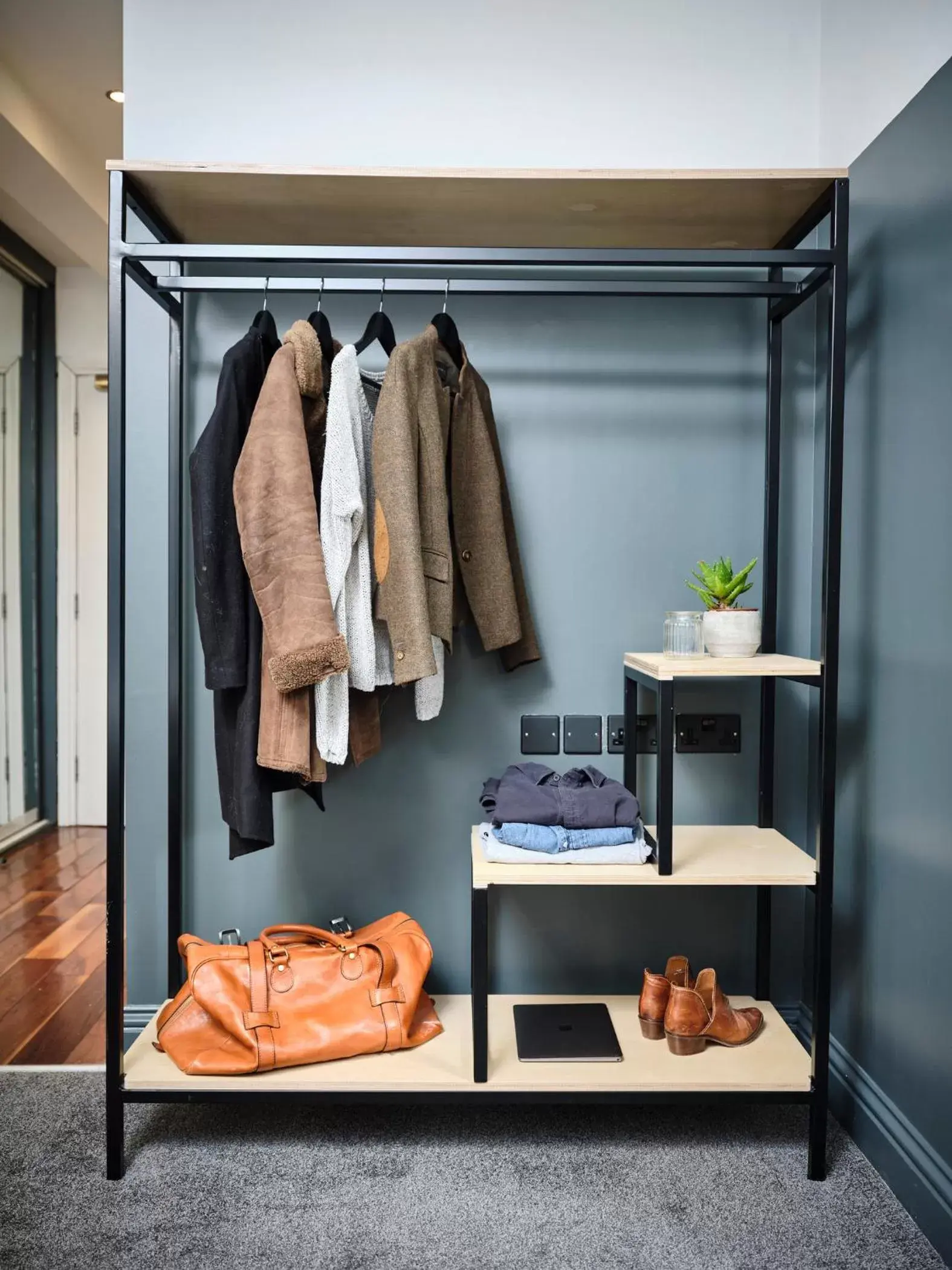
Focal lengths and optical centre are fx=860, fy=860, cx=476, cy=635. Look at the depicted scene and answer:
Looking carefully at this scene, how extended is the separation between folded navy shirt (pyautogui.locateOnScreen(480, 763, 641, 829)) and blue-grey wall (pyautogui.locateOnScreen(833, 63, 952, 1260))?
49 cm

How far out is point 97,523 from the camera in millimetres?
4207

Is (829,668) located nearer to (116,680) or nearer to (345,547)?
(345,547)

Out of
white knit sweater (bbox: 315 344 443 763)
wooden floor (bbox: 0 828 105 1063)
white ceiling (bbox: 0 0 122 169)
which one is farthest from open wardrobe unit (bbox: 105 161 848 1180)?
white ceiling (bbox: 0 0 122 169)

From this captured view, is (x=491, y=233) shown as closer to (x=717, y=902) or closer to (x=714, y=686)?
(x=714, y=686)

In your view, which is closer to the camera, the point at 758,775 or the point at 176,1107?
the point at 176,1107

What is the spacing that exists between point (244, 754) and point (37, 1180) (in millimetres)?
886

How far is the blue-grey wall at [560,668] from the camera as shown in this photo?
203cm

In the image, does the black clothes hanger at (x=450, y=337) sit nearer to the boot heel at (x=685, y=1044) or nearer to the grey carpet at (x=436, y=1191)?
the boot heel at (x=685, y=1044)

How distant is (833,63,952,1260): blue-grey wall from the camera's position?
146cm

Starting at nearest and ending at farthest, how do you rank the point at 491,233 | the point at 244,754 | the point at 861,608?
the point at 244,754 → the point at 861,608 → the point at 491,233

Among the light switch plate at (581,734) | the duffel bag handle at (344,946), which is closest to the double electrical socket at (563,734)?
the light switch plate at (581,734)

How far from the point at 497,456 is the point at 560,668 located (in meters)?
0.53

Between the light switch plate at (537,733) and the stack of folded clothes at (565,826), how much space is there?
0.25m

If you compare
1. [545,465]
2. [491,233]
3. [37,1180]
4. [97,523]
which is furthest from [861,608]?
[97,523]
